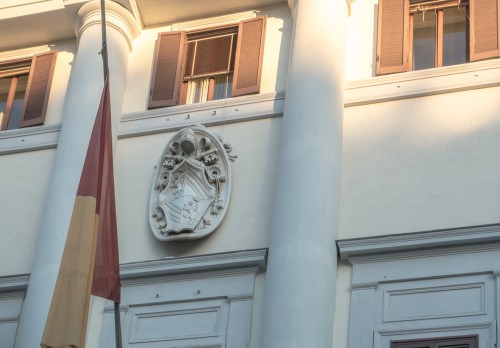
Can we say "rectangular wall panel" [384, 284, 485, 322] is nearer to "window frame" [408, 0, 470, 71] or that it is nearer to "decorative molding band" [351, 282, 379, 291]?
"decorative molding band" [351, 282, 379, 291]

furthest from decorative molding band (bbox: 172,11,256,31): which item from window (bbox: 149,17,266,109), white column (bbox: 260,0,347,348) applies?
white column (bbox: 260,0,347,348)

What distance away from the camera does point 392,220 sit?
610 inches

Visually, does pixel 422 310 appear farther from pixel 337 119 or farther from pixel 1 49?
pixel 1 49

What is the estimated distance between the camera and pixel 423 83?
16.4m

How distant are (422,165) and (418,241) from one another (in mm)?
1108

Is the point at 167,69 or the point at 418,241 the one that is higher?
the point at 167,69

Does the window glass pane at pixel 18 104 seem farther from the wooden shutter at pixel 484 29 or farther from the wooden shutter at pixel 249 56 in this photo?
the wooden shutter at pixel 484 29

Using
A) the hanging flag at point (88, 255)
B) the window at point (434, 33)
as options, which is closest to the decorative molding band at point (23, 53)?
the hanging flag at point (88, 255)

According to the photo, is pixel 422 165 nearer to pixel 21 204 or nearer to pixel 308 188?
pixel 308 188

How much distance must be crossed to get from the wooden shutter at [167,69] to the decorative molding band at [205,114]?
23 centimetres

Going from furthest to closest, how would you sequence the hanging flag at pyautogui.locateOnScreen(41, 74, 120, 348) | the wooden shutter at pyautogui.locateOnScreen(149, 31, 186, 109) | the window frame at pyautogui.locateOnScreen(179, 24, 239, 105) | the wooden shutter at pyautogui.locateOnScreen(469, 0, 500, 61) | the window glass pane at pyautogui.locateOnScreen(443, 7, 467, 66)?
the window frame at pyautogui.locateOnScreen(179, 24, 239, 105)
the wooden shutter at pyautogui.locateOnScreen(149, 31, 186, 109)
the window glass pane at pyautogui.locateOnScreen(443, 7, 467, 66)
the wooden shutter at pyautogui.locateOnScreen(469, 0, 500, 61)
the hanging flag at pyautogui.locateOnScreen(41, 74, 120, 348)

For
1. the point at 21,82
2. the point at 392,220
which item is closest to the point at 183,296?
the point at 392,220

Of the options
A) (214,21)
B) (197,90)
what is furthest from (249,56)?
(214,21)

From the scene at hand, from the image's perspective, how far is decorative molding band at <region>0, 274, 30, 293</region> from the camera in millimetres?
16594
